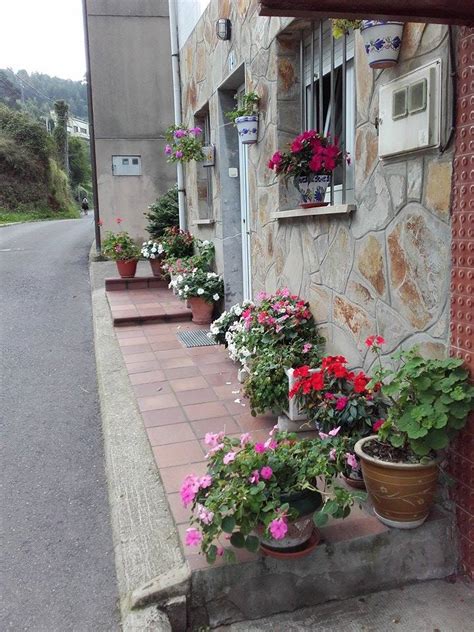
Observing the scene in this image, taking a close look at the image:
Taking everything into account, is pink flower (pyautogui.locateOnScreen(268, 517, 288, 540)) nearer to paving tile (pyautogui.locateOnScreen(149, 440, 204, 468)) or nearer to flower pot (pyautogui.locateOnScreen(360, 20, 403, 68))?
paving tile (pyautogui.locateOnScreen(149, 440, 204, 468))

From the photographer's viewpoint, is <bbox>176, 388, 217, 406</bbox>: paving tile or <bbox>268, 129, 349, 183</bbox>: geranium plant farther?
<bbox>176, 388, 217, 406</bbox>: paving tile

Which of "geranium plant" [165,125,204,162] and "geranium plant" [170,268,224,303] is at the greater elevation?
"geranium plant" [165,125,204,162]

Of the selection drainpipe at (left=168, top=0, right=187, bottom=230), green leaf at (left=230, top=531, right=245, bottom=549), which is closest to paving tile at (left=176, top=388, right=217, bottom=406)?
green leaf at (left=230, top=531, right=245, bottom=549)

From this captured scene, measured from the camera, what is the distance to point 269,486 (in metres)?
2.20

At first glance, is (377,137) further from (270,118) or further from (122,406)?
(122,406)

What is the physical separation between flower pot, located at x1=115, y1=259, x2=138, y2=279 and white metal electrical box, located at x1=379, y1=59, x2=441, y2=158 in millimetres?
6444

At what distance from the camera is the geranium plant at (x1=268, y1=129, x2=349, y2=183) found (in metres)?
3.45

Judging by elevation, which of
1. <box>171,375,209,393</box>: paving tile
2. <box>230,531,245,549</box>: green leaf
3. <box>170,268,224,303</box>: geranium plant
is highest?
<box>170,268,224,303</box>: geranium plant

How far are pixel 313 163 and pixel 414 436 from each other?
1910 mm

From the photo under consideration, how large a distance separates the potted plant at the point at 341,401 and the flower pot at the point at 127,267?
6052 millimetres

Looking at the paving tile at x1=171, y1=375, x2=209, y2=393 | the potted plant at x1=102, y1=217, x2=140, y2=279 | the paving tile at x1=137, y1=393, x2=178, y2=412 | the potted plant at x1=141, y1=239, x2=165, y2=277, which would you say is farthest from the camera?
the potted plant at x1=102, y1=217, x2=140, y2=279

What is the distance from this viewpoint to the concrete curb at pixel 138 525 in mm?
2199

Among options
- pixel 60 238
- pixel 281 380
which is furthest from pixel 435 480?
pixel 60 238

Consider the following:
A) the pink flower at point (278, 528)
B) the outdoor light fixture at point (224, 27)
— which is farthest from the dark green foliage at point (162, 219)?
the pink flower at point (278, 528)
